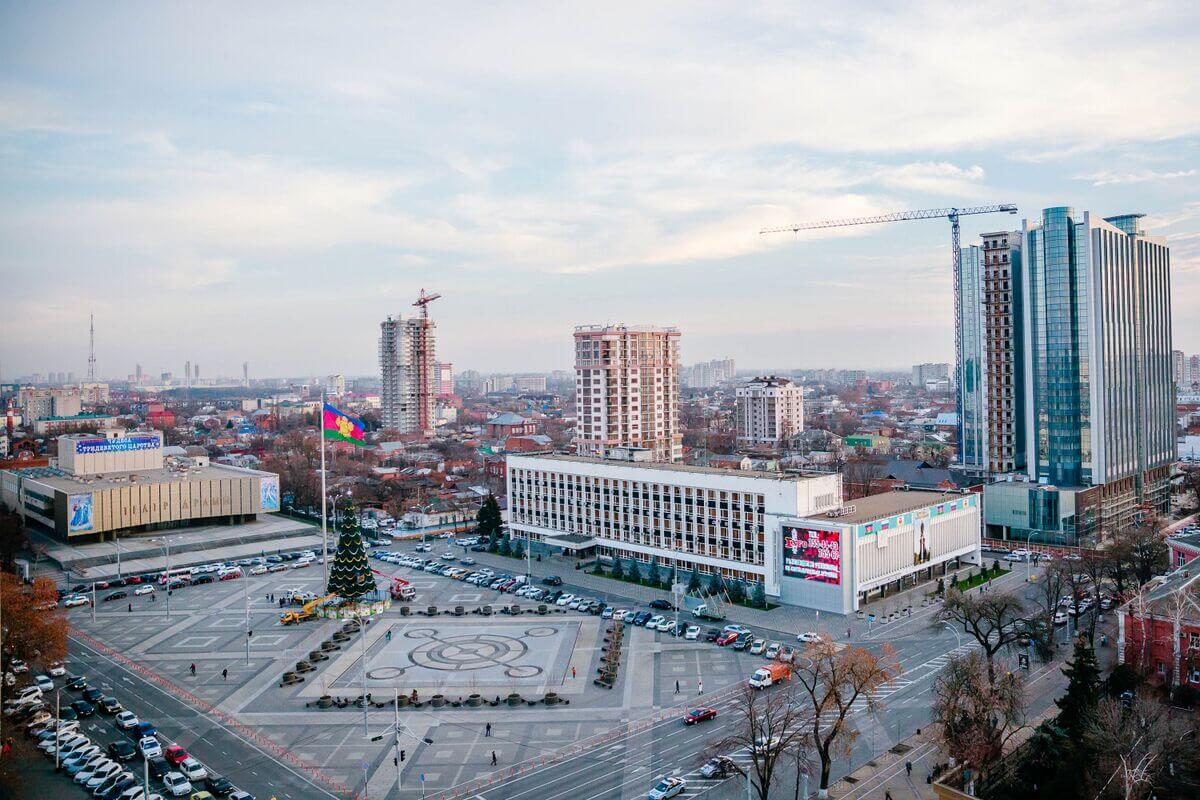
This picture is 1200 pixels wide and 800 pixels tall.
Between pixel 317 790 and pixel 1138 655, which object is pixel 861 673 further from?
pixel 317 790

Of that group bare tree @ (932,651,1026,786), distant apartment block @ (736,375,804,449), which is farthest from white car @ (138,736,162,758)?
distant apartment block @ (736,375,804,449)

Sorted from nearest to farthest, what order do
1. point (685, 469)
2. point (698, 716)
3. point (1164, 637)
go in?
point (698, 716) < point (1164, 637) < point (685, 469)

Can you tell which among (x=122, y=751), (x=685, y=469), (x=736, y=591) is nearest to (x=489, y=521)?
(x=685, y=469)

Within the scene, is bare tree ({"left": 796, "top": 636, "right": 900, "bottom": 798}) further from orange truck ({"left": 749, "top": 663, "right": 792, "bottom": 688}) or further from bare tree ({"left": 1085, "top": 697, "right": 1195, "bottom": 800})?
orange truck ({"left": 749, "top": 663, "right": 792, "bottom": 688})

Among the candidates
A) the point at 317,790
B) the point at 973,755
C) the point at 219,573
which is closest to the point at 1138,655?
the point at 973,755

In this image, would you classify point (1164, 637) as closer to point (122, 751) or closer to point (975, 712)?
point (975, 712)
